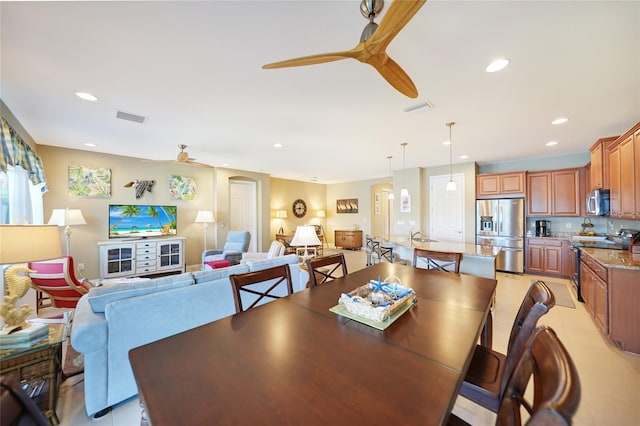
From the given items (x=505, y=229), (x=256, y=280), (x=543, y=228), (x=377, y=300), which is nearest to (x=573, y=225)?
(x=543, y=228)

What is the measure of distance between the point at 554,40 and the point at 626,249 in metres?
3.31

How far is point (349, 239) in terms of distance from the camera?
866cm

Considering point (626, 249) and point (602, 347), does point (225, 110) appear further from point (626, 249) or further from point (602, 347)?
point (626, 249)

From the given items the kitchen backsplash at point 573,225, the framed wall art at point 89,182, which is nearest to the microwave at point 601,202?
the kitchen backsplash at point 573,225

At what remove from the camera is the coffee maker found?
5118mm

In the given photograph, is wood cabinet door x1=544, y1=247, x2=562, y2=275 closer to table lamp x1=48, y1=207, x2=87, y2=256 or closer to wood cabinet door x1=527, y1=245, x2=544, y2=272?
wood cabinet door x1=527, y1=245, x2=544, y2=272

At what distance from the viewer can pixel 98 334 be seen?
1.63 m

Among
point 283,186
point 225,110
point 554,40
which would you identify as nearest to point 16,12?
point 225,110

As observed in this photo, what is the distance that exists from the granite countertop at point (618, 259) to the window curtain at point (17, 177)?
6115mm

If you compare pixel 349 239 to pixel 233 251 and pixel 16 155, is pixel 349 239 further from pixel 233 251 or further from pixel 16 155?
pixel 16 155

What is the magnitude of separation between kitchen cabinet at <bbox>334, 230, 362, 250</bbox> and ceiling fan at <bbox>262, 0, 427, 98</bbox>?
709cm

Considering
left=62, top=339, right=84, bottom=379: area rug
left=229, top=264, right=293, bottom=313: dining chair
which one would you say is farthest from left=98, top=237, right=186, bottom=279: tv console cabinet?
left=229, top=264, right=293, bottom=313: dining chair

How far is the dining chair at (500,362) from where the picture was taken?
99 centimetres

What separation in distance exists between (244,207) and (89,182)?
328 centimetres
